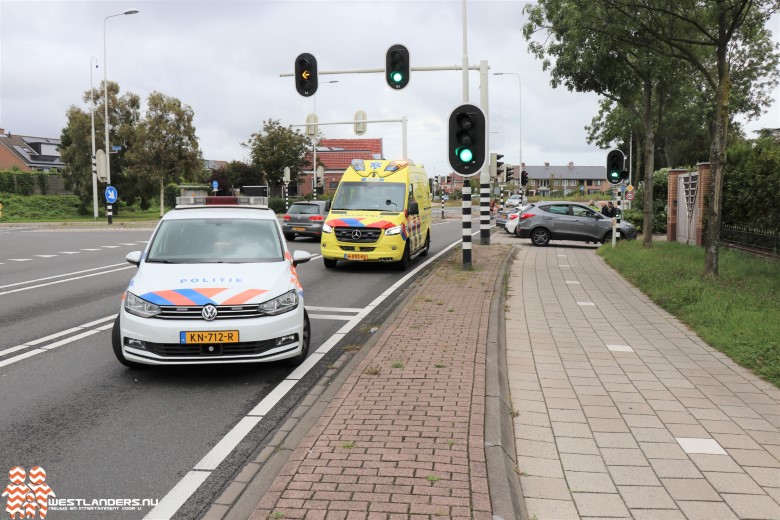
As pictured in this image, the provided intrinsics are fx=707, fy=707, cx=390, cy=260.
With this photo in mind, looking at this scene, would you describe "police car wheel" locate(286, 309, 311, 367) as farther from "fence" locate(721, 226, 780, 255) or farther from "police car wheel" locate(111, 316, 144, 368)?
"fence" locate(721, 226, 780, 255)

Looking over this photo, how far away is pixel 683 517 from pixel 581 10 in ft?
43.0

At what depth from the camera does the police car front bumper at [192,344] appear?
6.35 meters

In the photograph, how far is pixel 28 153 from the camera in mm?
86250

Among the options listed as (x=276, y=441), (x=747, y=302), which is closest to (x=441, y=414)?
(x=276, y=441)

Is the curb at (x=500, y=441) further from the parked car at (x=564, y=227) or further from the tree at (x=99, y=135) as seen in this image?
the tree at (x=99, y=135)

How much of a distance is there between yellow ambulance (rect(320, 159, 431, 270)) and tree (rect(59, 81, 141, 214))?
108 ft

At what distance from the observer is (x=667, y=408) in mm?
5895

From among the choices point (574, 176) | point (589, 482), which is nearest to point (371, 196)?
point (589, 482)

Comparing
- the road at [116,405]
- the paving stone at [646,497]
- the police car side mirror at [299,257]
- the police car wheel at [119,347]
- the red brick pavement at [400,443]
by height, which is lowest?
the paving stone at [646,497]

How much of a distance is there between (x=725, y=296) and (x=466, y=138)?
5.60 meters

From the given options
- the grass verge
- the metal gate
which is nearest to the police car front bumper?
the grass verge

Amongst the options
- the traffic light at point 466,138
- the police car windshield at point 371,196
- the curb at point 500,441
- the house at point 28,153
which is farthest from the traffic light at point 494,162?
the house at point 28,153

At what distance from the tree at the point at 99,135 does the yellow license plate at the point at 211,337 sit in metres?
42.3

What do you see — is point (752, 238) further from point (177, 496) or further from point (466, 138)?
point (177, 496)
